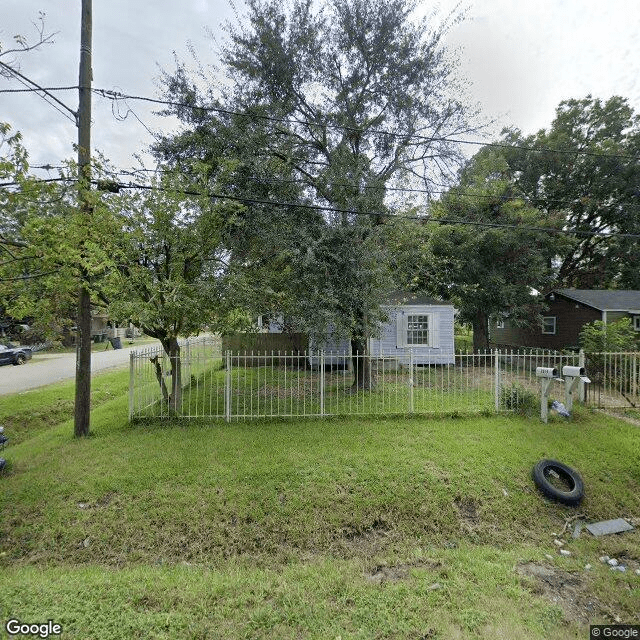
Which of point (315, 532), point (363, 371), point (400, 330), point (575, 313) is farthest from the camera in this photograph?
point (575, 313)

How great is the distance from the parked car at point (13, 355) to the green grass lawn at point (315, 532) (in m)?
13.9

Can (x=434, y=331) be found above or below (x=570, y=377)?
above

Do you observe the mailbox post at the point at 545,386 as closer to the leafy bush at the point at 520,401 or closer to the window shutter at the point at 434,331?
the leafy bush at the point at 520,401

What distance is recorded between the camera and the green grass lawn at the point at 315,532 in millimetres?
2896

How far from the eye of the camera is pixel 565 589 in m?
3.33

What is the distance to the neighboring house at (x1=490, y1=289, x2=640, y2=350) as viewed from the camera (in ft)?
50.1

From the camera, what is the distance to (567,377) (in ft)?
21.9

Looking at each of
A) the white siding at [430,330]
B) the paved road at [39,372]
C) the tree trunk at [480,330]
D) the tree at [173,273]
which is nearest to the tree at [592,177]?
the tree trunk at [480,330]

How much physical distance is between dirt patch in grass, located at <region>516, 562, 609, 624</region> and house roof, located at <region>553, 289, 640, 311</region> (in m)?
15.4

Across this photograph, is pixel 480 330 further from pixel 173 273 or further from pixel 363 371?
pixel 173 273

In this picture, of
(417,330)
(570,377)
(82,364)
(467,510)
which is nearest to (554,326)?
(417,330)

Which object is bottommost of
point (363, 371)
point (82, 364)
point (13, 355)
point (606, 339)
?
point (13, 355)

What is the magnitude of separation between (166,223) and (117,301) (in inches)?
66.9

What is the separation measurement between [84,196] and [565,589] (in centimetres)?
802
